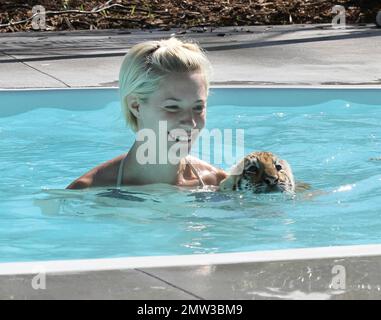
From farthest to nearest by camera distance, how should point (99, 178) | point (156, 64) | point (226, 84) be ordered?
point (226, 84), point (99, 178), point (156, 64)

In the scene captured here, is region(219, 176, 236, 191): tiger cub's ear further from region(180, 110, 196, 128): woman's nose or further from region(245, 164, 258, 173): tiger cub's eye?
region(180, 110, 196, 128): woman's nose

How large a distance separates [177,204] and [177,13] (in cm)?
793

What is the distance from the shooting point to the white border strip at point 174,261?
3607mm

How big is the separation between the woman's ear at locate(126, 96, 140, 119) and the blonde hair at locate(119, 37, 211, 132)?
3cm

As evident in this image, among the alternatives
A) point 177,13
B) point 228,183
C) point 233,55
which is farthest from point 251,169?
point 177,13

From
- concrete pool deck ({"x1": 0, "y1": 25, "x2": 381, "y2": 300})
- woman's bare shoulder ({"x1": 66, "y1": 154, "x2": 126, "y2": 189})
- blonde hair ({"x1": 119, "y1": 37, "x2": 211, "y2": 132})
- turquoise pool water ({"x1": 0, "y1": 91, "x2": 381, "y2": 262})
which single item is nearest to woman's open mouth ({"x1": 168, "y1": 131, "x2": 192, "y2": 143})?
blonde hair ({"x1": 119, "y1": 37, "x2": 211, "y2": 132})

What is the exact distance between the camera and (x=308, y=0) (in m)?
13.5

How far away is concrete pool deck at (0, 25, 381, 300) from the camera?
11.2 feet

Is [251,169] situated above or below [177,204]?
above

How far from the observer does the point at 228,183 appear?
16.9 feet

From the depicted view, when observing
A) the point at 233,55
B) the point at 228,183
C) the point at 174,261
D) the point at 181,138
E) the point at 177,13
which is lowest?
the point at 174,261

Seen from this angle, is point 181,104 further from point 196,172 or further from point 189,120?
point 196,172

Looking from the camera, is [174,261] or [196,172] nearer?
[174,261]

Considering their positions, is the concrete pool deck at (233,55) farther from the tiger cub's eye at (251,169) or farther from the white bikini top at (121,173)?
the tiger cub's eye at (251,169)
